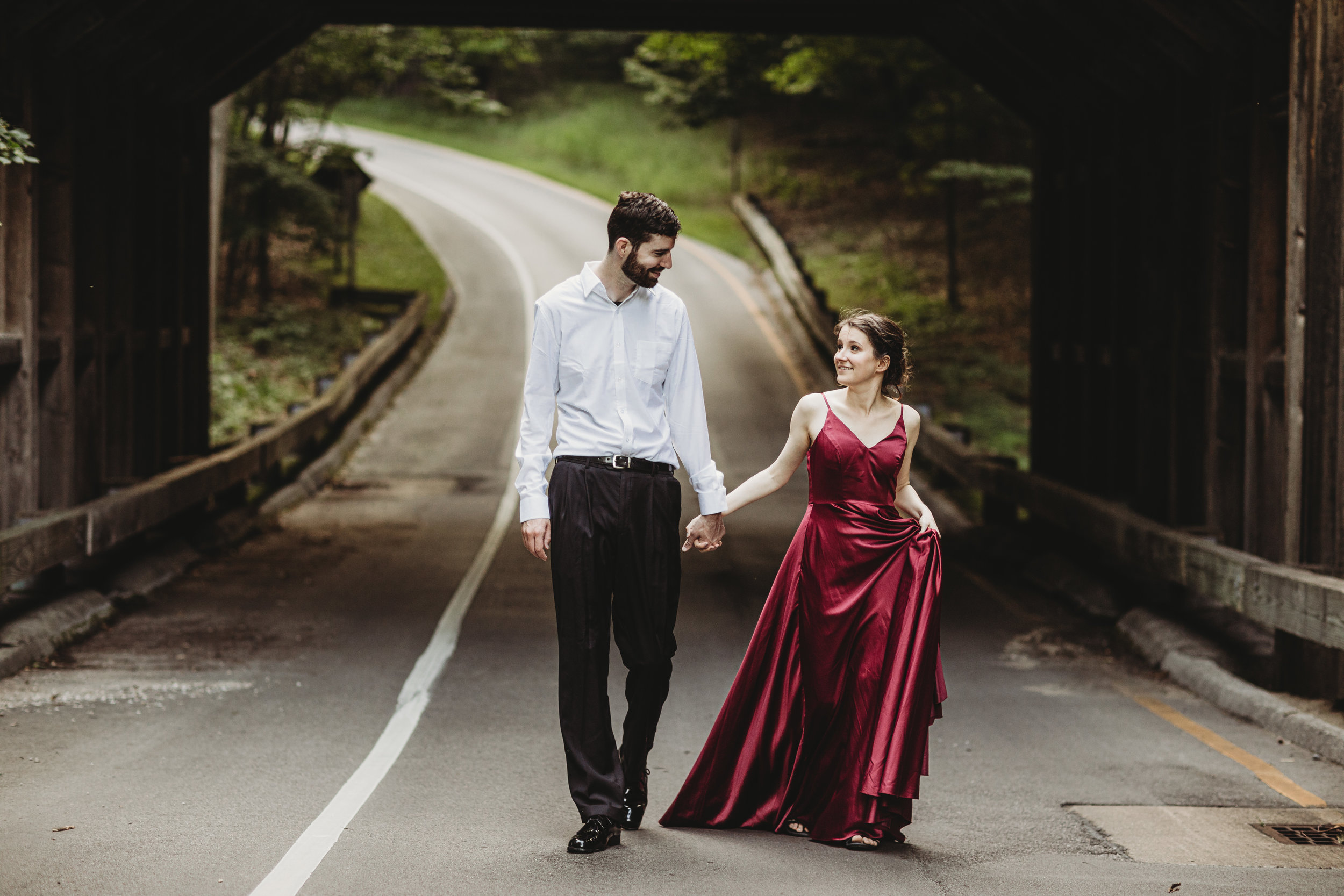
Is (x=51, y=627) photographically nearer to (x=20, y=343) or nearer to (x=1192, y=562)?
(x=20, y=343)

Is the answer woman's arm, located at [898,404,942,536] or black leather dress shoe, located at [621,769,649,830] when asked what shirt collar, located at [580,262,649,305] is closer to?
woman's arm, located at [898,404,942,536]

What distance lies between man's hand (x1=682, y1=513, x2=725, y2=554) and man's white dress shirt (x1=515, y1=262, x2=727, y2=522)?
0.04 meters

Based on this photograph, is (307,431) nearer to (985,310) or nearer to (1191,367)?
(1191,367)

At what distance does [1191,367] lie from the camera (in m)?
10.2

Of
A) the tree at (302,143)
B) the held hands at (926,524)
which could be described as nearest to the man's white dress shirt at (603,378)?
the held hands at (926,524)

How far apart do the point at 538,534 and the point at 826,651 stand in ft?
4.12

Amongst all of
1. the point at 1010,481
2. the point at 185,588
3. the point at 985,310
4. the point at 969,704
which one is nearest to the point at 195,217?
the point at 185,588

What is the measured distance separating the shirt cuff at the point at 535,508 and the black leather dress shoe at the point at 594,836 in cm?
113

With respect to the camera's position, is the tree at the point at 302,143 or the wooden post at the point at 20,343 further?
the tree at the point at 302,143

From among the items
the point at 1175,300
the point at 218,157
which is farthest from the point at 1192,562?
the point at 218,157

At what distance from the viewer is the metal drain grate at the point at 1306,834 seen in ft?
18.1

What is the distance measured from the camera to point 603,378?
5180 millimetres

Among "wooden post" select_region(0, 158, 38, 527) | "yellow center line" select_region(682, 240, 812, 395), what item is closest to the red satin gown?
"wooden post" select_region(0, 158, 38, 527)

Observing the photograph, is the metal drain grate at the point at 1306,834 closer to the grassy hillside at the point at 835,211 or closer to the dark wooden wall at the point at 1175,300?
the dark wooden wall at the point at 1175,300
